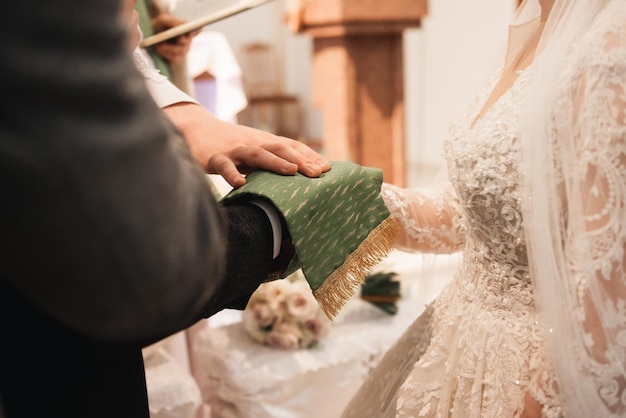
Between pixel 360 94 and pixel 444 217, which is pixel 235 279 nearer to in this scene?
pixel 444 217

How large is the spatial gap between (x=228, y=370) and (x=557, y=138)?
1.28 meters

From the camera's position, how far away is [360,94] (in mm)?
3594

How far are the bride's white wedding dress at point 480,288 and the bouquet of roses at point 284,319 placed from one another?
74 cm

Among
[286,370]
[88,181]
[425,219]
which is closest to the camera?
[88,181]

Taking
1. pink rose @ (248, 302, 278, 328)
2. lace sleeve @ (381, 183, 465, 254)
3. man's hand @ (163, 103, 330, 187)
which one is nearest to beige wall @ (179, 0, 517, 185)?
pink rose @ (248, 302, 278, 328)

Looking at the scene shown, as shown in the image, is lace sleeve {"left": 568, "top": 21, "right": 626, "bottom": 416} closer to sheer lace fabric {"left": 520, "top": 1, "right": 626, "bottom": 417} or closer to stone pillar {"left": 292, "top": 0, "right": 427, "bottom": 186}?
sheer lace fabric {"left": 520, "top": 1, "right": 626, "bottom": 417}

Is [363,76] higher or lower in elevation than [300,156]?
lower

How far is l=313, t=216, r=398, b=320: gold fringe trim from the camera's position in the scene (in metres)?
0.86

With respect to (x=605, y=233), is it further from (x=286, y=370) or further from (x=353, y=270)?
(x=286, y=370)

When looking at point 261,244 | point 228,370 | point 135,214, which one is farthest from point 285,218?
point 228,370

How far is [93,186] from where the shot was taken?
450mm

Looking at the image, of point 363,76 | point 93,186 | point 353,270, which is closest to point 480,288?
point 353,270

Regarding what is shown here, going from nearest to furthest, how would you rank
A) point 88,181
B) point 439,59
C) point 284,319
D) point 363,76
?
point 88,181
point 284,319
point 363,76
point 439,59

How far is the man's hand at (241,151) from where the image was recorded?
861 millimetres
